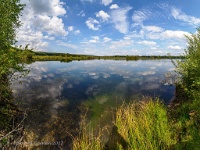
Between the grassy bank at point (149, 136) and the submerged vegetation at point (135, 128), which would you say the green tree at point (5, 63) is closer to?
the submerged vegetation at point (135, 128)

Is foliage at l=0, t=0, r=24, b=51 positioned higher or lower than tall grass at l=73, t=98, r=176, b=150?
higher

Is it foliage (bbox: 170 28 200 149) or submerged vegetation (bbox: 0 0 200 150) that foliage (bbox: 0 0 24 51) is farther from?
foliage (bbox: 170 28 200 149)

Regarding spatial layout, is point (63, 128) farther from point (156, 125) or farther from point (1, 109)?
point (156, 125)

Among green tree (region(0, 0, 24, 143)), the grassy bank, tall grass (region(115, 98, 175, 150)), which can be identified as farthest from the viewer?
green tree (region(0, 0, 24, 143))

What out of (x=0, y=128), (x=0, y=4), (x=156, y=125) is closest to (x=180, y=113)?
(x=156, y=125)

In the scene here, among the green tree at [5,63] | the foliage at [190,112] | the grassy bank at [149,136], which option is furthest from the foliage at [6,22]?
the foliage at [190,112]

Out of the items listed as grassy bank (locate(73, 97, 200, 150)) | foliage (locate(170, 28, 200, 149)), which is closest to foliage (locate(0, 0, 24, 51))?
grassy bank (locate(73, 97, 200, 150))

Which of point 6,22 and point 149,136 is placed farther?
point 6,22

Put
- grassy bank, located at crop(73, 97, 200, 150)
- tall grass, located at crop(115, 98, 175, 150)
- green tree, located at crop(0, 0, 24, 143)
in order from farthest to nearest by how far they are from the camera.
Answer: green tree, located at crop(0, 0, 24, 143) → tall grass, located at crop(115, 98, 175, 150) → grassy bank, located at crop(73, 97, 200, 150)

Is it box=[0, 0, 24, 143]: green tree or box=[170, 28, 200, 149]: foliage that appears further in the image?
box=[0, 0, 24, 143]: green tree

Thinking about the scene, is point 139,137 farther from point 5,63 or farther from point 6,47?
point 6,47

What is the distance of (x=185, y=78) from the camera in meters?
18.8

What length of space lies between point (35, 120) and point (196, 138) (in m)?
13.3

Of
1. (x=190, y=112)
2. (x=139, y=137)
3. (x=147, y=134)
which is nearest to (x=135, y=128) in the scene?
(x=147, y=134)
